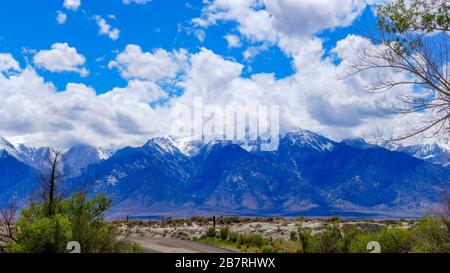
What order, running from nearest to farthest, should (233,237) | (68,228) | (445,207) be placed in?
(68,228) < (445,207) < (233,237)

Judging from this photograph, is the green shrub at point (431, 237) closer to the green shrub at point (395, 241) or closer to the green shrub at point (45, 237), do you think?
the green shrub at point (395, 241)

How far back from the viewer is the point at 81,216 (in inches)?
982

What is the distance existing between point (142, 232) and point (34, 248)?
41.3m

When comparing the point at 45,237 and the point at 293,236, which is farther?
the point at 293,236

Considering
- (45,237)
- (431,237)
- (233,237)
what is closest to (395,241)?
(431,237)

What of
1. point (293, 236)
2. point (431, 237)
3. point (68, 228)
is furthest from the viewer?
point (293, 236)

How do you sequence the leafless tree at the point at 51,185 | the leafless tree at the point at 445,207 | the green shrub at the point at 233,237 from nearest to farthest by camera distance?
the leafless tree at the point at 445,207, the leafless tree at the point at 51,185, the green shrub at the point at 233,237

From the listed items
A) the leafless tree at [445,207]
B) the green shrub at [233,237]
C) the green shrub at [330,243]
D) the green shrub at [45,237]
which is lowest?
the green shrub at [233,237]

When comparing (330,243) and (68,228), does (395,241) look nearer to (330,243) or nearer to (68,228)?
(330,243)

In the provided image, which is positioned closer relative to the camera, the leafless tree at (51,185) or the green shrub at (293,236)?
the leafless tree at (51,185)

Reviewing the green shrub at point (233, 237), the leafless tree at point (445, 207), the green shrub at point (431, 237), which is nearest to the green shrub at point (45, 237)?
the green shrub at point (431, 237)

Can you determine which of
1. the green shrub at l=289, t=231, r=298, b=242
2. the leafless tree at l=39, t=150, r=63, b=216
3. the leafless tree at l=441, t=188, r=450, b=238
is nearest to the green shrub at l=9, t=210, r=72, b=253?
the leafless tree at l=39, t=150, r=63, b=216

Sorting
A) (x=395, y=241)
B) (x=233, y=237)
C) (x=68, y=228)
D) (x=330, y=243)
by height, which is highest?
(x=68, y=228)
